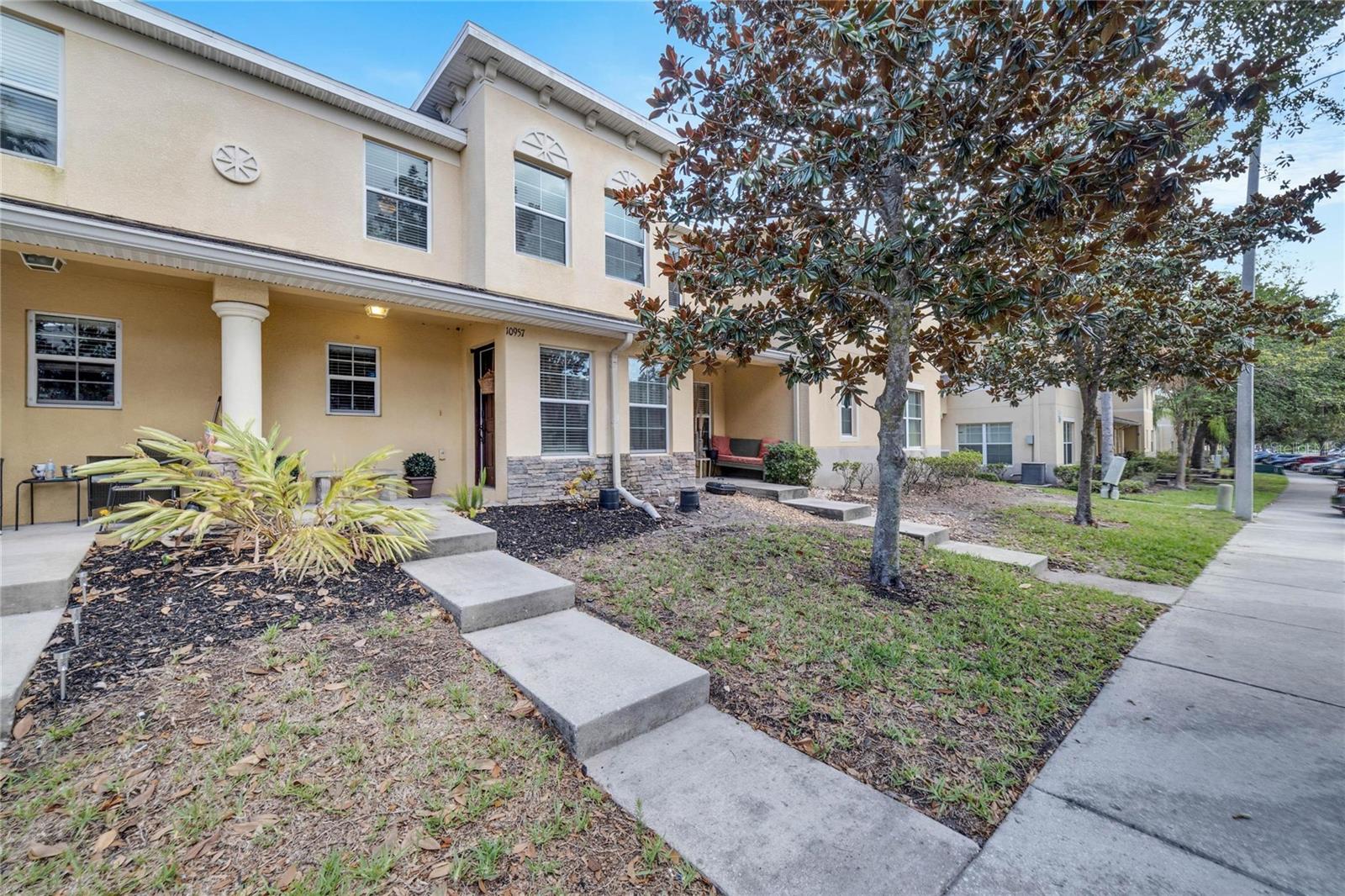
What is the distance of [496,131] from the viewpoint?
9109mm

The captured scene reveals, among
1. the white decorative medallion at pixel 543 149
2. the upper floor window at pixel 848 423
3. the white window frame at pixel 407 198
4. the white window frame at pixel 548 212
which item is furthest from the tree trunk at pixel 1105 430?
the white window frame at pixel 407 198

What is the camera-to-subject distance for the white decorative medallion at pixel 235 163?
745 centimetres

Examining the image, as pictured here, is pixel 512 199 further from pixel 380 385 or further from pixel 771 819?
pixel 771 819

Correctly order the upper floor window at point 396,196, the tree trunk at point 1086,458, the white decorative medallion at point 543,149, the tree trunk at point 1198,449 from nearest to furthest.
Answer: the upper floor window at point 396,196, the white decorative medallion at point 543,149, the tree trunk at point 1086,458, the tree trunk at point 1198,449

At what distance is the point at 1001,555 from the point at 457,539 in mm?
6810

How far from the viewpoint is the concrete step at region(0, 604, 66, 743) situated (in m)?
2.53

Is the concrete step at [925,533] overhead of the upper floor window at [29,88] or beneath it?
beneath

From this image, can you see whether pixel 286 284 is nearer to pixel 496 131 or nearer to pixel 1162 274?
pixel 496 131

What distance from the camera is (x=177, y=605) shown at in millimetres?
3752

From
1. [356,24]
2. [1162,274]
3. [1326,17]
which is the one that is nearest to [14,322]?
[356,24]

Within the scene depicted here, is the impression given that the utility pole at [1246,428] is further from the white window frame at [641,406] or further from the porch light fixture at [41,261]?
the porch light fixture at [41,261]

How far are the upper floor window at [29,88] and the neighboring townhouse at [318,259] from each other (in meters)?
0.02

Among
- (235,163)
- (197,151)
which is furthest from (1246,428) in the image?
(197,151)

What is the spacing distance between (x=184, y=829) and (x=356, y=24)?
9927mm
